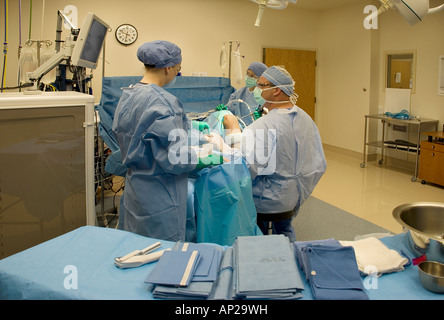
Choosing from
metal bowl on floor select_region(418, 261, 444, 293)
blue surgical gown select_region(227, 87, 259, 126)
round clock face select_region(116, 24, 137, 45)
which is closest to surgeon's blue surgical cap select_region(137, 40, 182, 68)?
metal bowl on floor select_region(418, 261, 444, 293)

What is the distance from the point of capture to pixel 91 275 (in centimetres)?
125

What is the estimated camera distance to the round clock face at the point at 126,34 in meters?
5.55

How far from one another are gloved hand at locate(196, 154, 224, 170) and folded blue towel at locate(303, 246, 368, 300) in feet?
2.81

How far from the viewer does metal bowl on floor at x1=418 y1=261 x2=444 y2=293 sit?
3.73 ft

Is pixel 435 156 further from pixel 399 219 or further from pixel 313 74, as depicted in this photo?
pixel 399 219

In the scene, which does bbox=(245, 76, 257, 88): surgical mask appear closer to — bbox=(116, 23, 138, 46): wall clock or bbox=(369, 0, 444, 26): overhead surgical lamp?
bbox=(116, 23, 138, 46): wall clock

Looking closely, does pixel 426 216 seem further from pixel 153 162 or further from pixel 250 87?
pixel 250 87

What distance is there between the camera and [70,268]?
129 cm

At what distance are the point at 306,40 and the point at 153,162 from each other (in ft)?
20.0

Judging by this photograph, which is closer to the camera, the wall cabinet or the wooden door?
the wall cabinet

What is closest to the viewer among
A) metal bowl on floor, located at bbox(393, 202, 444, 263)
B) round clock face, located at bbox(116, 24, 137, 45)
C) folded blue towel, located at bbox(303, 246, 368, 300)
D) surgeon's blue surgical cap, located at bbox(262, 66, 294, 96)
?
folded blue towel, located at bbox(303, 246, 368, 300)

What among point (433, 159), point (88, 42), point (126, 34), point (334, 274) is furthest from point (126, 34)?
point (334, 274)

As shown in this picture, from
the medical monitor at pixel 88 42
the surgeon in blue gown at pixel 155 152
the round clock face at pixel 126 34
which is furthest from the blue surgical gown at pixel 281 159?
the round clock face at pixel 126 34
